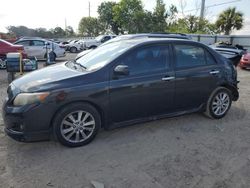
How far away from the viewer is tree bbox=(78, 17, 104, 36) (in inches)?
2369

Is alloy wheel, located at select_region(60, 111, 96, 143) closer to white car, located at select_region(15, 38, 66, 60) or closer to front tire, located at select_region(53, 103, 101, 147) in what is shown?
front tire, located at select_region(53, 103, 101, 147)

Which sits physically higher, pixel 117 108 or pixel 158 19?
pixel 158 19

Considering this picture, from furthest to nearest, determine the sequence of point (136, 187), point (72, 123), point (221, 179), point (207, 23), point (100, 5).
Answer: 1. point (100, 5)
2. point (207, 23)
3. point (72, 123)
4. point (221, 179)
5. point (136, 187)

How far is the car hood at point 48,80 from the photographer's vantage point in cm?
366

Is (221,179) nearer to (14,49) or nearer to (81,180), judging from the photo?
(81,180)

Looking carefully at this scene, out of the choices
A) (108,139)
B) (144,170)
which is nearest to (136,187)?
(144,170)

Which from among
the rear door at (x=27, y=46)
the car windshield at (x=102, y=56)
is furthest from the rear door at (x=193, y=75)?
the rear door at (x=27, y=46)

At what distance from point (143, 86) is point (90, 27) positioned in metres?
61.4

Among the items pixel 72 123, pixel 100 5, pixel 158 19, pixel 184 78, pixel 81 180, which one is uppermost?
pixel 100 5

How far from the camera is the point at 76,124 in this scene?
382 centimetres

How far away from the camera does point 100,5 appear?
5656cm

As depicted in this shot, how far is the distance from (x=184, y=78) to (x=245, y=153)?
1.53 metres

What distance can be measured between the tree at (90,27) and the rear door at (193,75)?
55.4m

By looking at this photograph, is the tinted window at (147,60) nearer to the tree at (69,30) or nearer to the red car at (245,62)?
the red car at (245,62)
